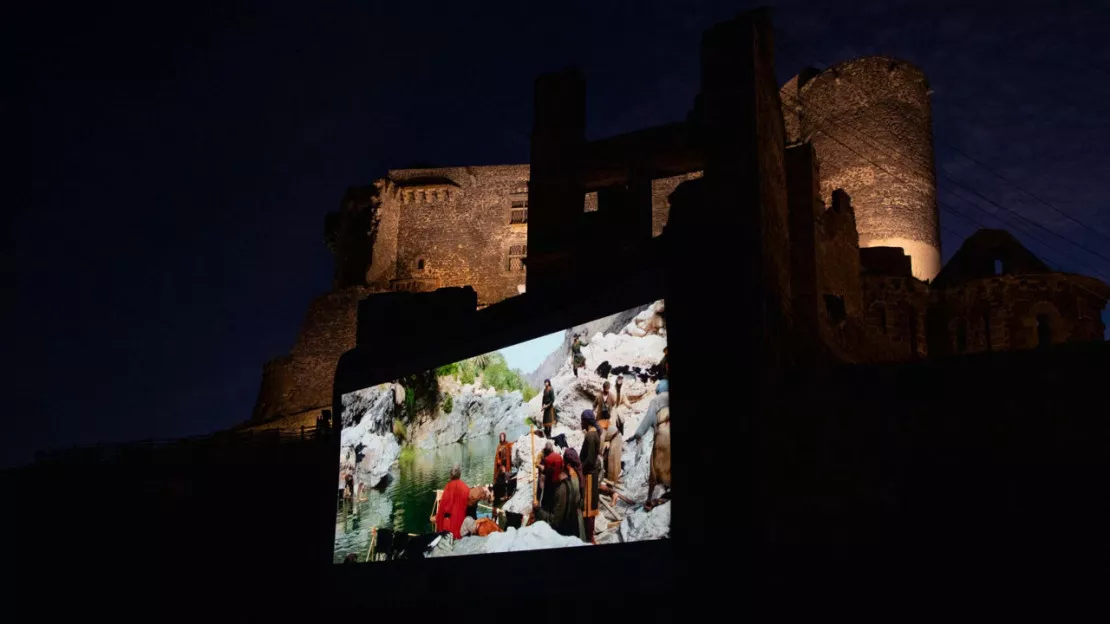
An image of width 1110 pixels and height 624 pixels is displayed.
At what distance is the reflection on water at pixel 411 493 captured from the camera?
458 inches

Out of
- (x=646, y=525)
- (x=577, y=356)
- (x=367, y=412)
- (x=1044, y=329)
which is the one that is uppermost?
(x=1044, y=329)

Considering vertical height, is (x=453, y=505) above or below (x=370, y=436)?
below

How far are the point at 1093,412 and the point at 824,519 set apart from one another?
2.62m

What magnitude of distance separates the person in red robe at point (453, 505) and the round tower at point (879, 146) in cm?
2086

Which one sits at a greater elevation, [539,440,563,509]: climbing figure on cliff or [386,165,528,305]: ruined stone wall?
A: [386,165,528,305]: ruined stone wall

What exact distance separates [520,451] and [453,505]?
4.40ft

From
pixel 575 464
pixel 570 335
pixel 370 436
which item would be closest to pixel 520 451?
pixel 575 464

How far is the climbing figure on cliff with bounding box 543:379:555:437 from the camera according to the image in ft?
35.5

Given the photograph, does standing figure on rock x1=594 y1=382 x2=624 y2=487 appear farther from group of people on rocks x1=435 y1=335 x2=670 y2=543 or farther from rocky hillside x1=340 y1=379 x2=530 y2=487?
rocky hillside x1=340 y1=379 x2=530 y2=487

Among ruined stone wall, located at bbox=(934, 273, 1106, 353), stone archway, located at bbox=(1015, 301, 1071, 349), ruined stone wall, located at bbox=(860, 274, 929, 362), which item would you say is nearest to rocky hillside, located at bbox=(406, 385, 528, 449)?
ruined stone wall, located at bbox=(860, 274, 929, 362)

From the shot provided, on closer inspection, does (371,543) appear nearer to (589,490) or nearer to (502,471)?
(502,471)

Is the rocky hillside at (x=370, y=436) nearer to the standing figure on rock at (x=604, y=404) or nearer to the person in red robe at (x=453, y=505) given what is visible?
the person in red robe at (x=453, y=505)

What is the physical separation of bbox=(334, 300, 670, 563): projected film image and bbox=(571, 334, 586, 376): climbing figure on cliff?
0.01m

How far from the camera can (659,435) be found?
9.91 m
